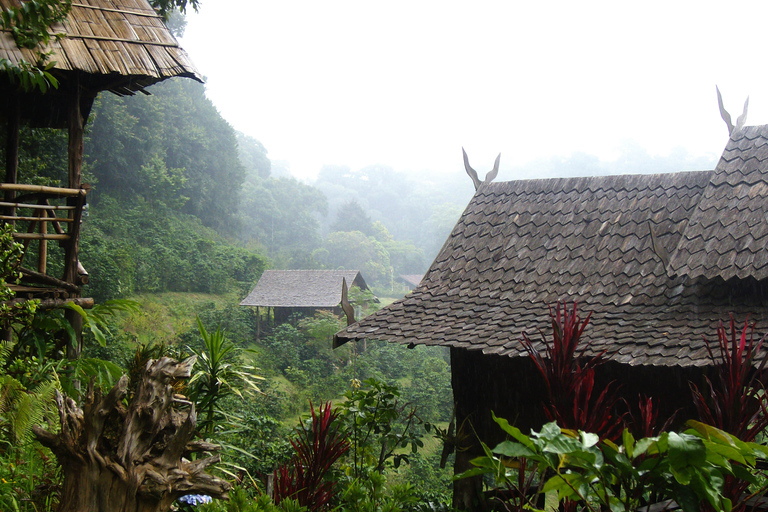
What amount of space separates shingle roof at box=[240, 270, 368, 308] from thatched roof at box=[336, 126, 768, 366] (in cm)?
1574

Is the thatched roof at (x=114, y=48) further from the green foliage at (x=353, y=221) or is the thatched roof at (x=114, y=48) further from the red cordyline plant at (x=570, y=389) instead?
the green foliage at (x=353, y=221)

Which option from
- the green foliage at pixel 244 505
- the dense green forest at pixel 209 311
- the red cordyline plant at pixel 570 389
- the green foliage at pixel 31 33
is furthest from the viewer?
the dense green forest at pixel 209 311

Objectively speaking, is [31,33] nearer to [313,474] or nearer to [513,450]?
[313,474]

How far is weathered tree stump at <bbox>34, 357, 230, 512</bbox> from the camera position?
229cm

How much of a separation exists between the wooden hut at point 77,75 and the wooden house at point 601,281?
2.67 meters

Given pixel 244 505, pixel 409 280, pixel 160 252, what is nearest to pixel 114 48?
pixel 244 505

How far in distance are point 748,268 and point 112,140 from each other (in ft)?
87.0

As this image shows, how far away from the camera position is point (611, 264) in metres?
5.52

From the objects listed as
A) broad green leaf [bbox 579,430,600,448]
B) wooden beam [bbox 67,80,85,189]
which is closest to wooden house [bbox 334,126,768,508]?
wooden beam [bbox 67,80,85,189]

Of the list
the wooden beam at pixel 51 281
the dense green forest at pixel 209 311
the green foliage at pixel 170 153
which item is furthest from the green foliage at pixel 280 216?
the wooden beam at pixel 51 281

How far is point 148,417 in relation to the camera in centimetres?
238

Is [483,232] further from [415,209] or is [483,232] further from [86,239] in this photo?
[415,209]

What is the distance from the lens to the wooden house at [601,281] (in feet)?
14.9

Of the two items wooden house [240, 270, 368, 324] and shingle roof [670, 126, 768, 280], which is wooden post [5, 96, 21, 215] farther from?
wooden house [240, 270, 368, 324]
